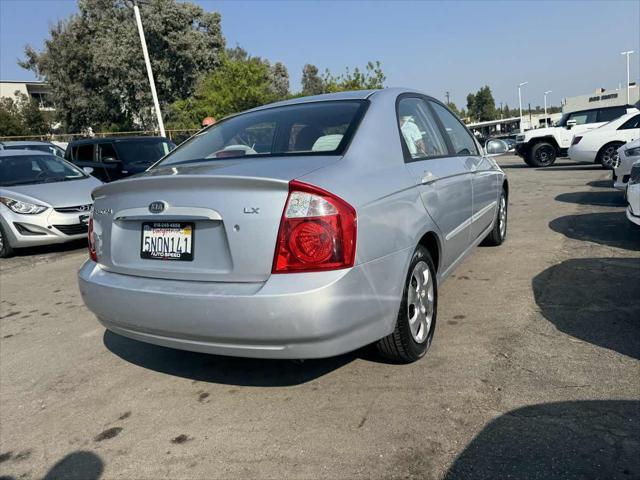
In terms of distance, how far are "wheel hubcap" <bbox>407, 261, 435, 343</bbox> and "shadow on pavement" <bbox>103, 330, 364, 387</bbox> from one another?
1.10ft

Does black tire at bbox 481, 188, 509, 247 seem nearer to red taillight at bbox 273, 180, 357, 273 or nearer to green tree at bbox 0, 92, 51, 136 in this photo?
red taillight at bbox 273, 180, 357, 273

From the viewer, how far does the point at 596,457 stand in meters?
2.06

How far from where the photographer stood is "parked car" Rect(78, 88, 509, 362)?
2.27 meters

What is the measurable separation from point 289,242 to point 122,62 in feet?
124

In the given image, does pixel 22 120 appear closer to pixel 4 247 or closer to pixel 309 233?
pixel 4 247

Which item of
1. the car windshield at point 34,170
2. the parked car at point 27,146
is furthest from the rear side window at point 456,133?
the parked car at point 27,146

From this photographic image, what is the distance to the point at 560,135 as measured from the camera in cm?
1534

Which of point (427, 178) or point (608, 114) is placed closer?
point (427, 178)

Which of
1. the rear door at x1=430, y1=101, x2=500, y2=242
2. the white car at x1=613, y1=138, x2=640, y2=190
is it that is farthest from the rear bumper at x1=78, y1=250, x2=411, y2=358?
the white car at x1=613, y1=138, x2=640, y2=190

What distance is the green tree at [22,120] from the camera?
40.8m

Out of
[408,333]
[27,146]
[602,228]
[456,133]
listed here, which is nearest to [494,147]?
[456,133]

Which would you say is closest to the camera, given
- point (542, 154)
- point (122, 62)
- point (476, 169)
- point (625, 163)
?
point (476, 169)

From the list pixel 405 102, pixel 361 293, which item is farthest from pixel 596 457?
pixel 405 102

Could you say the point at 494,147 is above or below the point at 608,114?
below
